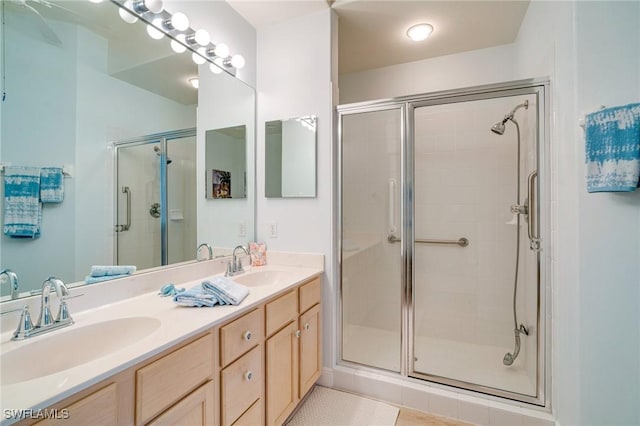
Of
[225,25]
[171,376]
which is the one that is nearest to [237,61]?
[225,25]

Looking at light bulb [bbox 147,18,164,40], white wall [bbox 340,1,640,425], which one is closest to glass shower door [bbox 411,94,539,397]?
white wall [bbox 340,1,640,425]

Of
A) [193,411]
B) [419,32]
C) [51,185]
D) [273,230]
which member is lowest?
[193,411]

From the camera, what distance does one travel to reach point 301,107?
6.75 ft

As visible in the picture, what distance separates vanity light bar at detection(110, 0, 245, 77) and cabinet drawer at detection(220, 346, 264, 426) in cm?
168

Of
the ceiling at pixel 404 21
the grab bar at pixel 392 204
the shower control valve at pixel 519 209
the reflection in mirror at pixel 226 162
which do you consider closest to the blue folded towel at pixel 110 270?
the reflection in mirror at pixel 226 162

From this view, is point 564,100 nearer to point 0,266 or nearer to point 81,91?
point 81,91

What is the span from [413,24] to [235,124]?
1.52m

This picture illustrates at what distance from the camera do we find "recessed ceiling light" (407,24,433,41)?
214cm

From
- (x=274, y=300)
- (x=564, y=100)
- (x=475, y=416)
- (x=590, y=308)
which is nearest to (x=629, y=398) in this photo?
(x=590, y=308)

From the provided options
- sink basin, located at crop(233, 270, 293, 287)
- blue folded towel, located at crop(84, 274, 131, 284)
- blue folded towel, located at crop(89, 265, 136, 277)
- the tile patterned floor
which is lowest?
the tile patterned floor

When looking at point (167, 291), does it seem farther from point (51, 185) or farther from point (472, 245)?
point (472, 245)

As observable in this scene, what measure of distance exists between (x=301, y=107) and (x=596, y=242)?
71.1 inches

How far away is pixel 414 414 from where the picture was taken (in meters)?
1.72

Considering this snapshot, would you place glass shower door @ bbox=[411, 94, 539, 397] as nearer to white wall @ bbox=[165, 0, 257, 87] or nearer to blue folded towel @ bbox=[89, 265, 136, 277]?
white wall @ bbox=[165, 0, 257, 87]
